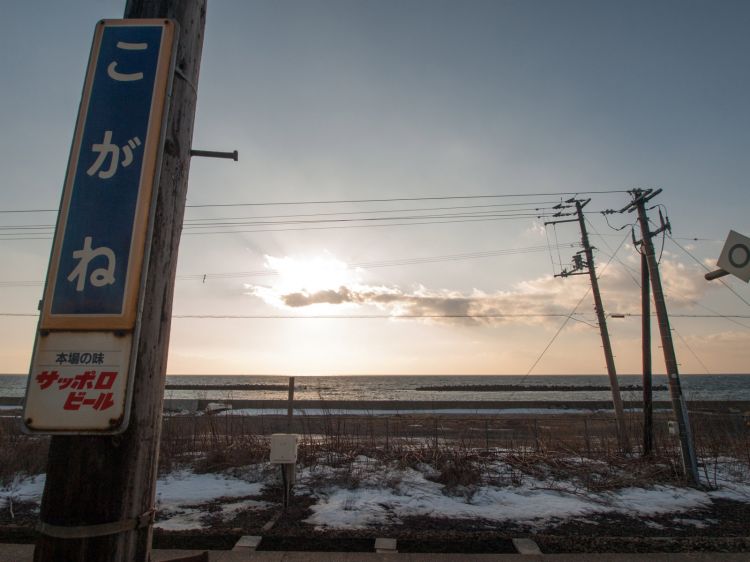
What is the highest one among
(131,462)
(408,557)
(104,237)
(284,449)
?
(104,237)

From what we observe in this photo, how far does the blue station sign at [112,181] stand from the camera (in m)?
1.39

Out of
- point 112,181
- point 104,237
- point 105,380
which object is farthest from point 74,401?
point 112,181

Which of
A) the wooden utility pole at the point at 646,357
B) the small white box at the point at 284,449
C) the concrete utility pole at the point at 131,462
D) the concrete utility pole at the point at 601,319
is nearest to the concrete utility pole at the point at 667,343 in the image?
the wooden utility pole at the point at 646,357

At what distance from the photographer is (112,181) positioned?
150 cm

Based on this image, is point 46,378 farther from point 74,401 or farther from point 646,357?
point 646,357

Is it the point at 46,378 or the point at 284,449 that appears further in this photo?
the point at 284,449

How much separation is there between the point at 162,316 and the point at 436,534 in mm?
4211

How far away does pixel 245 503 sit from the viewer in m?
5.91

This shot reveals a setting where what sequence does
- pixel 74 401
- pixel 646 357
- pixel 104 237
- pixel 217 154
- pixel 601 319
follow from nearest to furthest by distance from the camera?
pixel 74 401 < pixel 104 237 < pixel 217 154 < pixel 646 357 < pixel 601 319

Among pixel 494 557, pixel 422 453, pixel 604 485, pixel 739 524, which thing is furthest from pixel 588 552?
pixel 422 453

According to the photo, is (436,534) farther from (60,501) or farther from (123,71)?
(123,71)

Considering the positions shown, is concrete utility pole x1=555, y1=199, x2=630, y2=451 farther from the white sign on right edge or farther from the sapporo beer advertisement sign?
the sapporo beer advertisement sign

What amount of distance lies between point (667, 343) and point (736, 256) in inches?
298

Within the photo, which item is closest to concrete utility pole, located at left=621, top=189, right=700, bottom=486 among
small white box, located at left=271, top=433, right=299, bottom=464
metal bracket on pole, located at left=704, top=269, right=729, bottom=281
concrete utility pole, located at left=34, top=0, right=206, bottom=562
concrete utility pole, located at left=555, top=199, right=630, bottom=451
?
concrete utility pole, located at left=555, top=199, right=630, bottom=451
